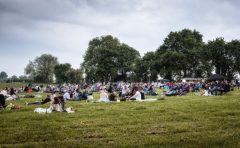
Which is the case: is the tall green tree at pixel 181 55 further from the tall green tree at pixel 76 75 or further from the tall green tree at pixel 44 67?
the tall green tree at pixel 44 67

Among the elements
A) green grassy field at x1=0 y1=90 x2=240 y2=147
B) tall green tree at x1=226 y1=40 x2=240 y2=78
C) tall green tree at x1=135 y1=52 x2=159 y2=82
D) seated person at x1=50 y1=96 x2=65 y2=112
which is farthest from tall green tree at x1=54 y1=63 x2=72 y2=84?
green grassy field at x1=0 y1=90 x2=240 y2=147

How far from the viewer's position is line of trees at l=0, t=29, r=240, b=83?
75.6 m

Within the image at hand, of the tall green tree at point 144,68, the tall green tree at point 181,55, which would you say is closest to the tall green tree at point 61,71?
the tall green tree at point 144,68

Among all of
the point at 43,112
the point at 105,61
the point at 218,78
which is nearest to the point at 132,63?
the point at 105,61

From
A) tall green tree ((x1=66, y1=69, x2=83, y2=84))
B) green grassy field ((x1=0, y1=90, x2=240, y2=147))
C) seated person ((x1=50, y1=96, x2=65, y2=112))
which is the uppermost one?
tall green tree ((x1=66, y1=69, x2=83, y2=84))

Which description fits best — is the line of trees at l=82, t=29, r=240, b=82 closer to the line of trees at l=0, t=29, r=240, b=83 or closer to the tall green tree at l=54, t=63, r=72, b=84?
the line of trees at l=0, t=29, r=240, b=83

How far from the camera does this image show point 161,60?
266ft

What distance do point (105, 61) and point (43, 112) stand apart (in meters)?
81.2

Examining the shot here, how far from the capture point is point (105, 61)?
99188mm

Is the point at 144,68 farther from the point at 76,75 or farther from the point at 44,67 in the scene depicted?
the point at 44,67

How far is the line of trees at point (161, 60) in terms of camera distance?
248 ft

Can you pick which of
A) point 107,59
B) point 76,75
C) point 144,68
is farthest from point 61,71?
point 144,68

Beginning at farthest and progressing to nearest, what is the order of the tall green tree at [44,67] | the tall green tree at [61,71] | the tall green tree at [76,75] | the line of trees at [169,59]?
the tall green tree at [44,67] → the tall green tree at [61,71] → the tall green tree at [76,75] → the line of trees at [169,59]

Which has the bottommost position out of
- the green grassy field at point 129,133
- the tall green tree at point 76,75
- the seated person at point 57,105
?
the green grassy field at point 129,133
